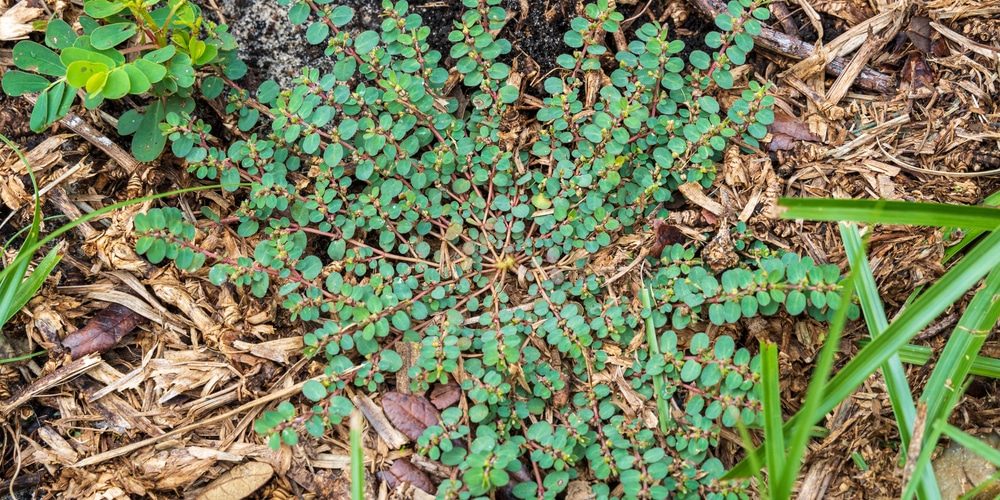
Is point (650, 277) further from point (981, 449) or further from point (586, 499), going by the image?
point (981, 449)

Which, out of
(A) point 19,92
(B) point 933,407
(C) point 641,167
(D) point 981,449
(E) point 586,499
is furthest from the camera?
(C) point 641,167

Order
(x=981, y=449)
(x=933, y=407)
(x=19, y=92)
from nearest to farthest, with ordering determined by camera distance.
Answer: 1. (x=981, y=449)
2. (x=933, y=407)
3. (x=19, y=92)

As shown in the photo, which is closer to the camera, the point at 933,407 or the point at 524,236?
the point at 933,407

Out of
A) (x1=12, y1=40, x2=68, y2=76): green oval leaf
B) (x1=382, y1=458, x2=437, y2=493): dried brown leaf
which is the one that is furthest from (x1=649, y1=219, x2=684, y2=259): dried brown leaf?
(x1=12, y1=40, x2=68, y2=76): green oval leaf

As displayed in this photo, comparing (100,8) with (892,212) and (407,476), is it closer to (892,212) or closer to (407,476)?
(407,476)

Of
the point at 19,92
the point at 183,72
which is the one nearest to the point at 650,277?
the point at 183,72

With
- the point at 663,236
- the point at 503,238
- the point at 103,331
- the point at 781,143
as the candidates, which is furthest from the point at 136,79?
the point at 781,143
